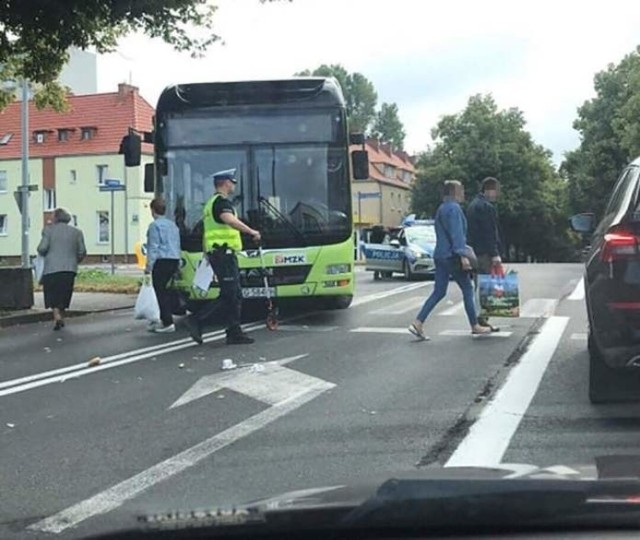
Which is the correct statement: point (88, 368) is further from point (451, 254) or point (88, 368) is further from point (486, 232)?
point (486, 232)

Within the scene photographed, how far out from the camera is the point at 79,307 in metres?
16.7

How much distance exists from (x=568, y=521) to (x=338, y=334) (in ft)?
29.9

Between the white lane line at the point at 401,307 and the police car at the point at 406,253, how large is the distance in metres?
7.98

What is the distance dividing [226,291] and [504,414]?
14.8 feet

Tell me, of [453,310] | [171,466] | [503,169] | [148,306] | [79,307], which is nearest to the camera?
[171,466]

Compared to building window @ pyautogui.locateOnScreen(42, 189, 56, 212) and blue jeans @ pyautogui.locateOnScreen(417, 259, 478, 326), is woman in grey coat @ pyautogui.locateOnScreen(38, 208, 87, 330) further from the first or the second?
building window @ pyautogui.locateOnScreen(42, 189, 56, 212)

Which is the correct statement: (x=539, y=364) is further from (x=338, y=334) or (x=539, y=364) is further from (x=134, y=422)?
(x=134, y=422)

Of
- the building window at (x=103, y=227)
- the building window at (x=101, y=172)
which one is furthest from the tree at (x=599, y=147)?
the building window at (x=101, y=172)

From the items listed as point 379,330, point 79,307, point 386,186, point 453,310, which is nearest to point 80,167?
point 386,186

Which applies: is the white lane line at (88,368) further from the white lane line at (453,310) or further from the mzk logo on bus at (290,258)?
the white lane line at (453,310)

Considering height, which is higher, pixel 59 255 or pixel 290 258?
pixel 59 255

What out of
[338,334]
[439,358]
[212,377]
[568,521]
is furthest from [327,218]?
[568,521]

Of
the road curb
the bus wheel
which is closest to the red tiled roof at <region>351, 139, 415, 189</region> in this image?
the road curb

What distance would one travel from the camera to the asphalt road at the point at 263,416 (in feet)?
16.4
